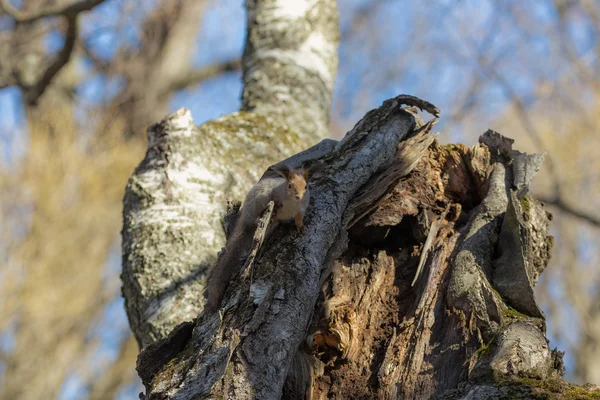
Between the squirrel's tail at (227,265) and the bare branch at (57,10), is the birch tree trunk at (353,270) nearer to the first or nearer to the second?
the squirrel's tail at (227,265)

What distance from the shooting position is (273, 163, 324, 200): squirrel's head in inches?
78.6

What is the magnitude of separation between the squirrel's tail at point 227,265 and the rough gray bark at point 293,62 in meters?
1.09

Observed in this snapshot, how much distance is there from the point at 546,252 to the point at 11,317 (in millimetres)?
5163

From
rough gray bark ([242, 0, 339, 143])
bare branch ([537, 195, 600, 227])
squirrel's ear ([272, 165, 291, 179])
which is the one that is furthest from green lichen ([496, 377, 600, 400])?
bare branch ([537, 195, 600, 227])

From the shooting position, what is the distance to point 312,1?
349 centimetres

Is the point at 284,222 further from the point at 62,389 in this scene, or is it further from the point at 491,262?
the point at 62,389

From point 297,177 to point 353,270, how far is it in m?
0.35

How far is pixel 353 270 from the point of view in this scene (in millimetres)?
2033

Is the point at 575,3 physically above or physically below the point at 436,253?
above

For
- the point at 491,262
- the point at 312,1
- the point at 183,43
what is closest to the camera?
the point at 491,262

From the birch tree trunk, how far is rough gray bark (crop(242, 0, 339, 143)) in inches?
10.6

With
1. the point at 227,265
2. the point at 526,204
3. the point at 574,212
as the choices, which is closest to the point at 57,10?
the point at 227,265

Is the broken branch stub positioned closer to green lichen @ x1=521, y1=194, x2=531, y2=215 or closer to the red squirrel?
the red squirrel

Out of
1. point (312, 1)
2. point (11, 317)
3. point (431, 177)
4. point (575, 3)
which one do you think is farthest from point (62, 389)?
point (575, 3)
